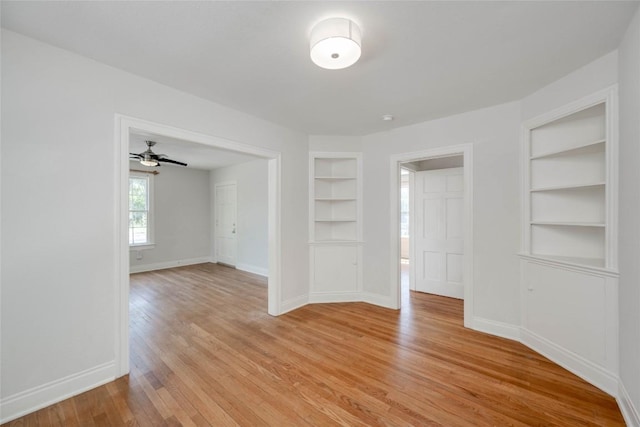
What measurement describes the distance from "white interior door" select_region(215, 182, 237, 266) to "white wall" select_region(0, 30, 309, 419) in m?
4.52

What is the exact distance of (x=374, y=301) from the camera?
388 cm

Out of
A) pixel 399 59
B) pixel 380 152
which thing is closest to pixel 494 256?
pixel 380 152

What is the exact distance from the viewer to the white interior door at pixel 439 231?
13.5 feet

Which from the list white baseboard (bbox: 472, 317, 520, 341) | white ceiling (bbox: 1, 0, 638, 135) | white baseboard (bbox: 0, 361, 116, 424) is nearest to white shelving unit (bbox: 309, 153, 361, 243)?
white ceiling (bbox: 1, 0, 638, 135)

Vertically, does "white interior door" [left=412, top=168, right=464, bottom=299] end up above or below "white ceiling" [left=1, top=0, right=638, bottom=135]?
below

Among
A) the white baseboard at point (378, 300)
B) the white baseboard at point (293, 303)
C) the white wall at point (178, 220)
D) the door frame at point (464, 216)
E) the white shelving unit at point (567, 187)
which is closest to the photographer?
the white shelving unit at point (567, 187)

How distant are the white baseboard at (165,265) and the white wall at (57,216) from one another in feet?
15.0

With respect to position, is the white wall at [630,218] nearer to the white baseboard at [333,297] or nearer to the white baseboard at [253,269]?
the white baseboard at [333,297]

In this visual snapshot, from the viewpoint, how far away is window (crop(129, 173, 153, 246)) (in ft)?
19.8

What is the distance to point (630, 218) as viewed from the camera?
66.1 inches

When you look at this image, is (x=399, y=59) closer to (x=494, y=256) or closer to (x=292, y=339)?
(x=494, y=256)

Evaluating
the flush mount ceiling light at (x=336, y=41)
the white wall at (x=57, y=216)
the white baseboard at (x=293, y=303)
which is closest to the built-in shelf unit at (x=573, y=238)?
the flush mount ceiling light at (x=336, y=41)

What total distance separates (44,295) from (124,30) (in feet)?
6.12

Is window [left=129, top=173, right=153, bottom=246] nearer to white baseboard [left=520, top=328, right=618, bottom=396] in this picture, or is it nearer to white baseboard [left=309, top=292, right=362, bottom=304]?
white baseboard [left=309, top=292, right=362, bottom=304]
